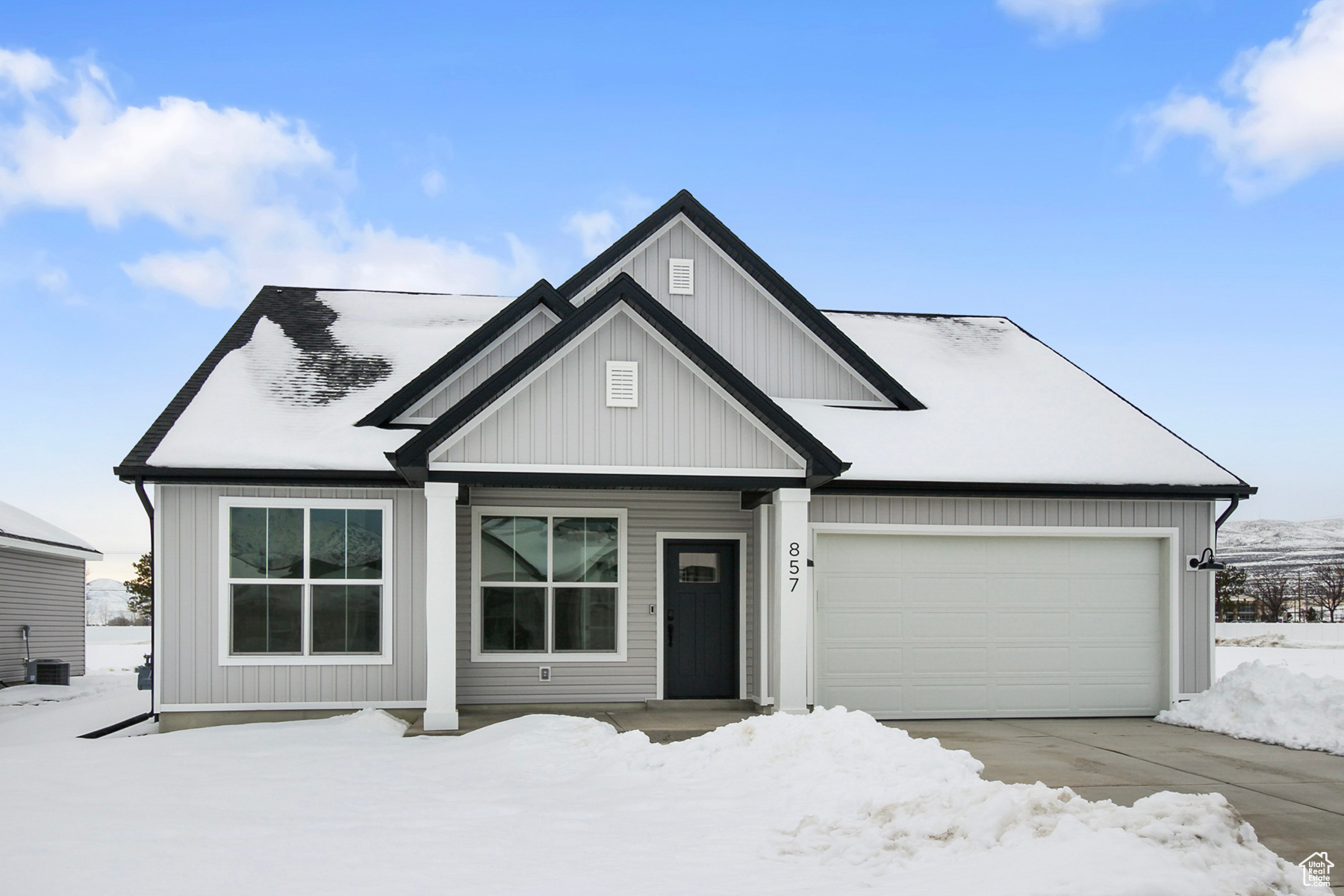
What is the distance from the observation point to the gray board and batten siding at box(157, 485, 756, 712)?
11977mm

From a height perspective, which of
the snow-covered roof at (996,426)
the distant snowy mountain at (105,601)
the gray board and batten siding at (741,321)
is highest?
the gray board and batten siding at (741,321)

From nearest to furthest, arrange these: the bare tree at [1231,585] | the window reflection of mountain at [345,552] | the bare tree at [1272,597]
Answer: the window reflection of mountain at [345,552] < the bare tree at [1272,597] < the bare tree at [1231,585]

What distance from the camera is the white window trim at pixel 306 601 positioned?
12.0 m

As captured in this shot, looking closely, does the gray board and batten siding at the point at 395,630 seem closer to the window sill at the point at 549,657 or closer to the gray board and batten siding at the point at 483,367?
the window sill at the point at 549,657

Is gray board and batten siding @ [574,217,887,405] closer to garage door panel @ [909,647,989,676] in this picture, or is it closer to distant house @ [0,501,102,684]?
garage door panel @ [909,647,989,676]

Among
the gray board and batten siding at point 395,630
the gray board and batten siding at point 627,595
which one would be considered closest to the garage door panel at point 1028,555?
the gray board and batten siding at point 627,595

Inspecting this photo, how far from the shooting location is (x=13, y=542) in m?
20.1

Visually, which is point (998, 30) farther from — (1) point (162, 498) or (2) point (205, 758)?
(2) point (205, 758)

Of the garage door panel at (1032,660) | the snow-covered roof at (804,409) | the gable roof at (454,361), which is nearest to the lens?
the snow-covered roof at (804,409)

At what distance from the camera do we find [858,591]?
13.4m

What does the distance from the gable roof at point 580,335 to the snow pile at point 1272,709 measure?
5484 mm

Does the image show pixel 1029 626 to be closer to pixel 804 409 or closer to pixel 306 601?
pixel 804 409

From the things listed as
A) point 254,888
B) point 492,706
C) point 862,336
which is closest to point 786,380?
point 862,336

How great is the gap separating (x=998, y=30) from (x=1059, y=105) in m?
1.78
